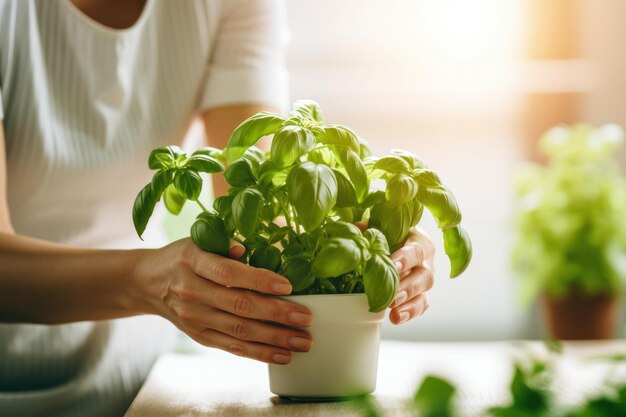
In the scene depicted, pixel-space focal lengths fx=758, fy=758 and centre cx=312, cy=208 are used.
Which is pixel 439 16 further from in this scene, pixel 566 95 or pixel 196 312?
pixel 196 312

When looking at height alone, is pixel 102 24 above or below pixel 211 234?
above

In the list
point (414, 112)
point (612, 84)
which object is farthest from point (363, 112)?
point (612, 84)

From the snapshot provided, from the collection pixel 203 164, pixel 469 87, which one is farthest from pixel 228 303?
pixel 469 87

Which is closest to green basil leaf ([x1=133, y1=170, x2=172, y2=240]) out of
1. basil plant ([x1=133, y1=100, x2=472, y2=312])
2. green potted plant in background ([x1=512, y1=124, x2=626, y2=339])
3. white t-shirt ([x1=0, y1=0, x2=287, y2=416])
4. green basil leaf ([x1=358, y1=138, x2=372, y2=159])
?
basil plant ([x1=133, y1=100, x2=472, y2=312])

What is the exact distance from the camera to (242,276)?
739 millimetres

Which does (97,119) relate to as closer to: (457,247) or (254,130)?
(254,130)

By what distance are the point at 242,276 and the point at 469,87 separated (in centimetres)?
226

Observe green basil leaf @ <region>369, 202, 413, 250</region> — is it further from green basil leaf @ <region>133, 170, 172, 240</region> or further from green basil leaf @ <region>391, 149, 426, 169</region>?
green basil leaf @ <region>133, 170, 172, 240</region>

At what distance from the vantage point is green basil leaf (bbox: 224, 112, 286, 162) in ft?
2.60

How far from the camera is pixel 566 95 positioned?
2.85 meters

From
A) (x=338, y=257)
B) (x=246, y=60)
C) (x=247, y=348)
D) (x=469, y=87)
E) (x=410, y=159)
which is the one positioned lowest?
(x=247, y=348)

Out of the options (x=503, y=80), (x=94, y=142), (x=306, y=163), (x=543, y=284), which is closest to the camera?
(x=306, y=163)

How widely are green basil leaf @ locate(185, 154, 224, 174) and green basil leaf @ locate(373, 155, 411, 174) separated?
0.17m

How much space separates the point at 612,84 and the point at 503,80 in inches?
16.9
